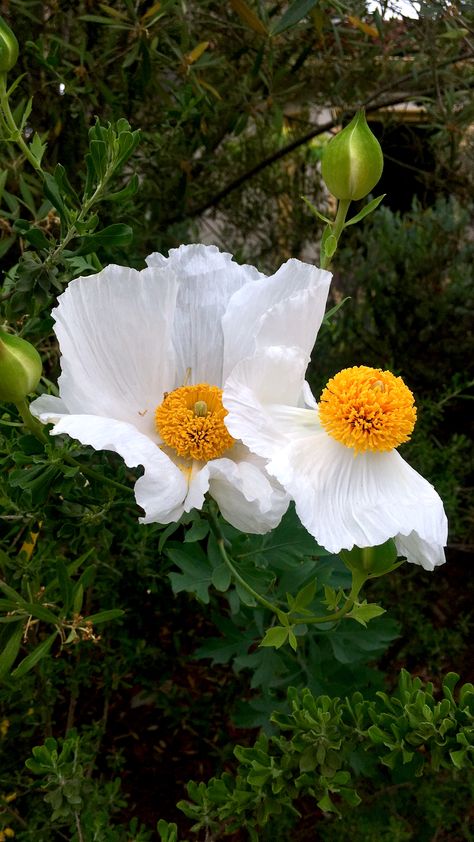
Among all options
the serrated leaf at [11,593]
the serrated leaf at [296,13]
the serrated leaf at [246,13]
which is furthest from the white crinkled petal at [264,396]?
the serrated leaf at [246,13]

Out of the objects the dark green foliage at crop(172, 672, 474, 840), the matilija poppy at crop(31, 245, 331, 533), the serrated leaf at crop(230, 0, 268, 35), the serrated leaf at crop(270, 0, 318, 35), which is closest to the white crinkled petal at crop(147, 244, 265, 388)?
the matilija poppy at crop(31, 245, 331, 533)

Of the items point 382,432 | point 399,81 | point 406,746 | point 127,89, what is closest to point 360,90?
point 399,81

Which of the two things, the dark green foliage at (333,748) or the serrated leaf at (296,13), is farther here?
the serrated leaf at (296,13)

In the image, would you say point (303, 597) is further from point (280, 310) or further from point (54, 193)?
point (54, 193)

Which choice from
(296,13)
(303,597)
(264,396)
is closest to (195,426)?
(264,396)

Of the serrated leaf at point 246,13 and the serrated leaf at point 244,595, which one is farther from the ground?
the serrated leaf at point 246,13

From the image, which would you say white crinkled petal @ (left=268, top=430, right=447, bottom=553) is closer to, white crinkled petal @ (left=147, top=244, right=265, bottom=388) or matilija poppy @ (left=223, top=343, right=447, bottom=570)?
matilija poppy @ (left=223, top=343, right=447, bottom=570)

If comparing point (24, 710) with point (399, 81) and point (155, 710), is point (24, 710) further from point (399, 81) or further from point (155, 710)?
point (399, 81)

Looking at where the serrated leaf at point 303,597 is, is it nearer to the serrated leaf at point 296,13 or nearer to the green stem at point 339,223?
the green stem at point 339,223
